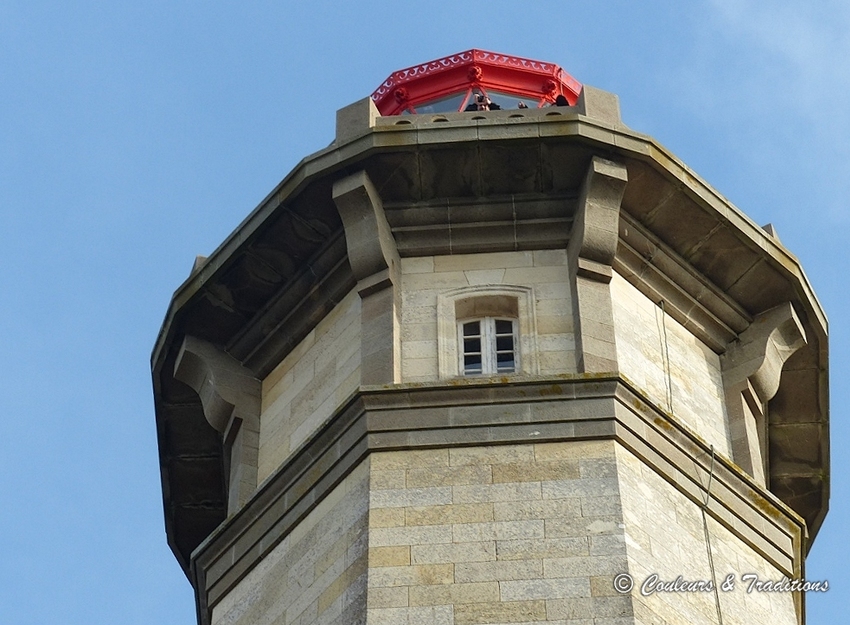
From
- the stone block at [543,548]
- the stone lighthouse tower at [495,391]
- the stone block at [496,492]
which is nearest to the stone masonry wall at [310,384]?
the stone lighthouse tower at [495,391]

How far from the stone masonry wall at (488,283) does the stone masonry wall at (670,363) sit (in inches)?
26.4

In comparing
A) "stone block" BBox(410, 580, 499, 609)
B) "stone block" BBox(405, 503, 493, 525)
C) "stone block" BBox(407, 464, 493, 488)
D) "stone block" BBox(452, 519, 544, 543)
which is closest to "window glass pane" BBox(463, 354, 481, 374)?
"stone block" BBox(407, 464, 493, 488)

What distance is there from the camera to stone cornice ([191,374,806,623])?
2503cm

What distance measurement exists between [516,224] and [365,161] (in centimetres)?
203

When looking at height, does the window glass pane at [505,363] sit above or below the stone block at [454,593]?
above

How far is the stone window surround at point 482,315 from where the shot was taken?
86.0ft

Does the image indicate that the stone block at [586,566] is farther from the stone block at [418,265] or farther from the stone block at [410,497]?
the stone block at [418,265]

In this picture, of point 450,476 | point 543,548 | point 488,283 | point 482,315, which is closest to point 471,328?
point 482,315

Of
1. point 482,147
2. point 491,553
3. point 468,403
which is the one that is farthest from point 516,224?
point 491,553

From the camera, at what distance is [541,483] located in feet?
80.0

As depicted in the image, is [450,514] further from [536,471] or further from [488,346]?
[488,346]

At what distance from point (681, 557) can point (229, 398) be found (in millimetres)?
7077

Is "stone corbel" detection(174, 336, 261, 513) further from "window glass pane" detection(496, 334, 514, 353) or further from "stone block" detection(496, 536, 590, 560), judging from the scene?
"stone block" detection(496, 536, 590, 560)

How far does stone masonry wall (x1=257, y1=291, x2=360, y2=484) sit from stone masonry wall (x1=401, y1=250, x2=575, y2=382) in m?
0.71
